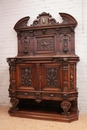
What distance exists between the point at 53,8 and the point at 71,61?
50.1 inches

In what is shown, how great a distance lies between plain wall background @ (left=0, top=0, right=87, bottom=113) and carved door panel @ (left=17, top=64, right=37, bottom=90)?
2.26 feet

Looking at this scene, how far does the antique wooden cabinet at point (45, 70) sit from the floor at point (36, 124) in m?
0.11

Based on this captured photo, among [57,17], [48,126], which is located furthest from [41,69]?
[57,17]

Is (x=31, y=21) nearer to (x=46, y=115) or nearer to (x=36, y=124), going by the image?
(x=46, y=115)

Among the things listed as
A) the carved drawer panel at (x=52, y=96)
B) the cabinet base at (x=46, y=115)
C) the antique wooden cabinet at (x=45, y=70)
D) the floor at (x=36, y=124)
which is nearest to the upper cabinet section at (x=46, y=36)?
the antique wooden cabinet at (x=45, y=70)

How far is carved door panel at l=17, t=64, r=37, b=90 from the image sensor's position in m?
2.65

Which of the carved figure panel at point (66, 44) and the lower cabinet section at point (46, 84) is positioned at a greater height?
the carved figure panel at point (66, 44)

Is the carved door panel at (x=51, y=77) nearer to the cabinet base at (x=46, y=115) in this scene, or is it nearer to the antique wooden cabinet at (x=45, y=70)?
the antique wooden cabinet at (x=45, y=70)

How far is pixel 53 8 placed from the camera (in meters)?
3.02

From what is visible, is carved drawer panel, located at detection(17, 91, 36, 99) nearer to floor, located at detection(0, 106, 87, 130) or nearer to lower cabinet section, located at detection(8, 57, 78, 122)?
lower cabinet section, located at detection(8, 57, 78, 122)

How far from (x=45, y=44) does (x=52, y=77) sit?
0.79 meters

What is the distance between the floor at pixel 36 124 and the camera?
225 cm

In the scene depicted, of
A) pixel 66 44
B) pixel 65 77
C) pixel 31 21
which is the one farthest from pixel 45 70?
pixel 31 21

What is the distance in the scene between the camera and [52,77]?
258cm
